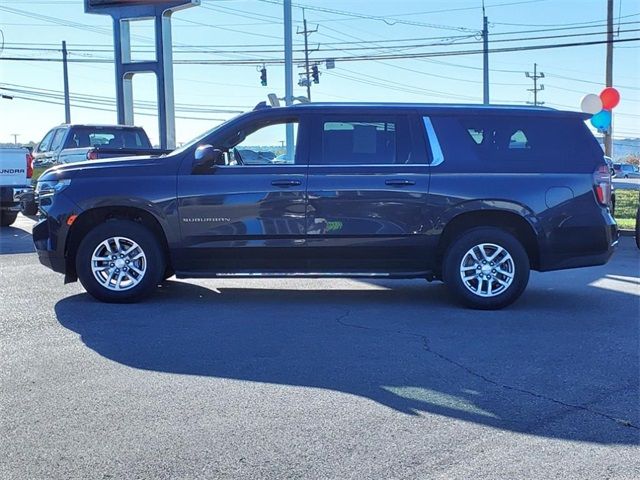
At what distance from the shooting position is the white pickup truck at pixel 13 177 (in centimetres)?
1532

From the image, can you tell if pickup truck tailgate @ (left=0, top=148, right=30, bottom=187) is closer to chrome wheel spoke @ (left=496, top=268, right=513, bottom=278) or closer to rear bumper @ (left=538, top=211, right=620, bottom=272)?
chrome wheel spoke @ (left=496, top=268, right=513, bottom=278)

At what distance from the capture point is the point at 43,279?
8.98 m

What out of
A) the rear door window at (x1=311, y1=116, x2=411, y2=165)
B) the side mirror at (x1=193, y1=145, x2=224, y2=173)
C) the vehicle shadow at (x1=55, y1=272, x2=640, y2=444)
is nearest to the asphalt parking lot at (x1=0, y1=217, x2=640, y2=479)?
the vehicle shadow at (x1=55, y1=272, x2=640, y2=444)

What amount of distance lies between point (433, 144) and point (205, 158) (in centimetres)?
224

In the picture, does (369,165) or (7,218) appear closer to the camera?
(369,165)

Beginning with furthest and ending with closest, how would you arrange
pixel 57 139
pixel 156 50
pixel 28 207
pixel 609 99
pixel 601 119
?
pixel 156 50, pixel 28 207, pixel 609 99, pixel 57 139, pixel 601 119

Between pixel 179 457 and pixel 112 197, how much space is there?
3997 mm

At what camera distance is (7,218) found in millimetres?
15969

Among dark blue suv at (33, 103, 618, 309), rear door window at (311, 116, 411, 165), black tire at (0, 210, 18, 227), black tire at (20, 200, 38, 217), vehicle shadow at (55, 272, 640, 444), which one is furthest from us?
black tire at (0, 210, 18, 227)

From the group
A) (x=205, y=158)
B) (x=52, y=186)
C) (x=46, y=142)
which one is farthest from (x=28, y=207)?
(x=205, y=158)

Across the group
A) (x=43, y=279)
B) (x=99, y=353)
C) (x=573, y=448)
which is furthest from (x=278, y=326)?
(x=43, y=279)

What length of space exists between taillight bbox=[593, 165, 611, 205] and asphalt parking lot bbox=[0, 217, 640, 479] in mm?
1123

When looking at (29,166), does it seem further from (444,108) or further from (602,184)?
(602,184)

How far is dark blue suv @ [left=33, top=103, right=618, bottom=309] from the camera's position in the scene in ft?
24.1
